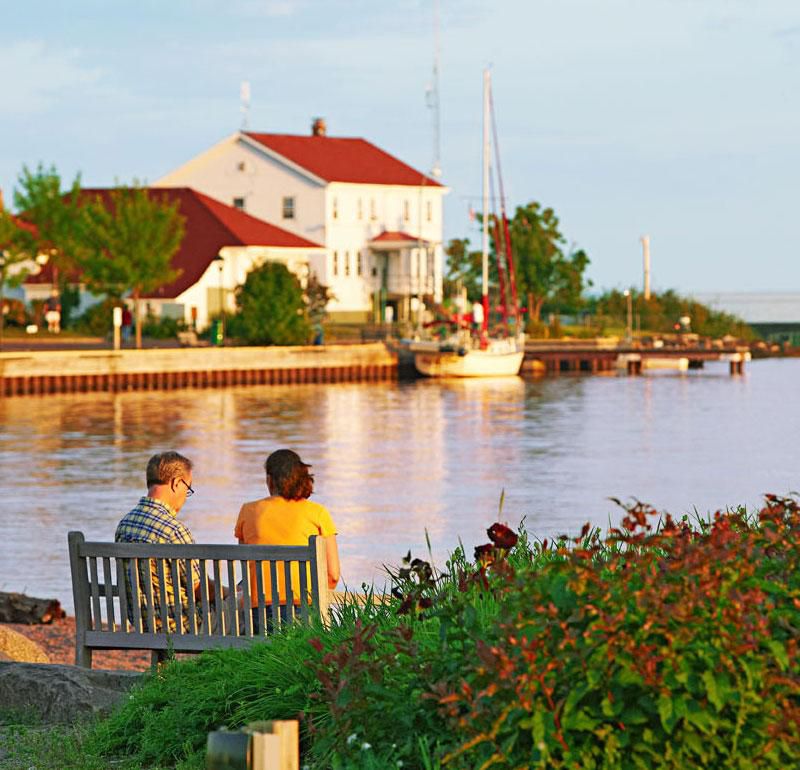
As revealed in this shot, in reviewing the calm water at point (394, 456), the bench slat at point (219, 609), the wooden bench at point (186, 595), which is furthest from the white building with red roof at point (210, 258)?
the bench slat at point (219, 609)

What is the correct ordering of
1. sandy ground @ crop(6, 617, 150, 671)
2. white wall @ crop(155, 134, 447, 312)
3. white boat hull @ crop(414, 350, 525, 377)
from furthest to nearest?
white wall @ crop(155, 134, 447, 312), white boat hull @ crop(414, 350, 525, 377), sandy ground @ crop(6, 617, 150, 671)

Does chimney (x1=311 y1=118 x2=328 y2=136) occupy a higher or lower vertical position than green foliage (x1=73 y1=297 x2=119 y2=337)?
higher

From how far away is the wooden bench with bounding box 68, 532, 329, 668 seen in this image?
8.62 metres

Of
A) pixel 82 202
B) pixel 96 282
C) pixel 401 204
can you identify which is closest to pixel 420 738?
pixel 96 282

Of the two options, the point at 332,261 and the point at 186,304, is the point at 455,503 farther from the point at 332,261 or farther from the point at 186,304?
the point at 332,261

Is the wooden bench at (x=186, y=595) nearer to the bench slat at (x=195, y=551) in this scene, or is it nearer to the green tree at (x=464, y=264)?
the bench slat at (x=195, y=551)

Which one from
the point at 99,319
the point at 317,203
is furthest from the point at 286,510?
the point at 317,203

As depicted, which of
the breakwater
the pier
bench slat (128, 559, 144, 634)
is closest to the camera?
bench slat (128, 559, 144, 634)

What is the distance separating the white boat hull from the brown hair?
75160 millimetres

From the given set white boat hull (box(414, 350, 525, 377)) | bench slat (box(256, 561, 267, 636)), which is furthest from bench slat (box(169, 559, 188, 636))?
white boat hull (box(414, 350, 525, 377))

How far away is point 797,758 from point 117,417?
171 feet

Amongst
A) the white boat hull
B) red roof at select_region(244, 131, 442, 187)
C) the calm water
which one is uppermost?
red roof at select_region(244, 131, 442, 187)

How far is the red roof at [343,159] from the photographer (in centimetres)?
9850

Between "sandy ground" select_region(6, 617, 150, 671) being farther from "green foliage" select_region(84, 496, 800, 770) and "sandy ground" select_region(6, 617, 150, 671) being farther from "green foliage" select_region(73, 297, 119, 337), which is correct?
"green foliage" select_region(73, 297, 119, 337)
